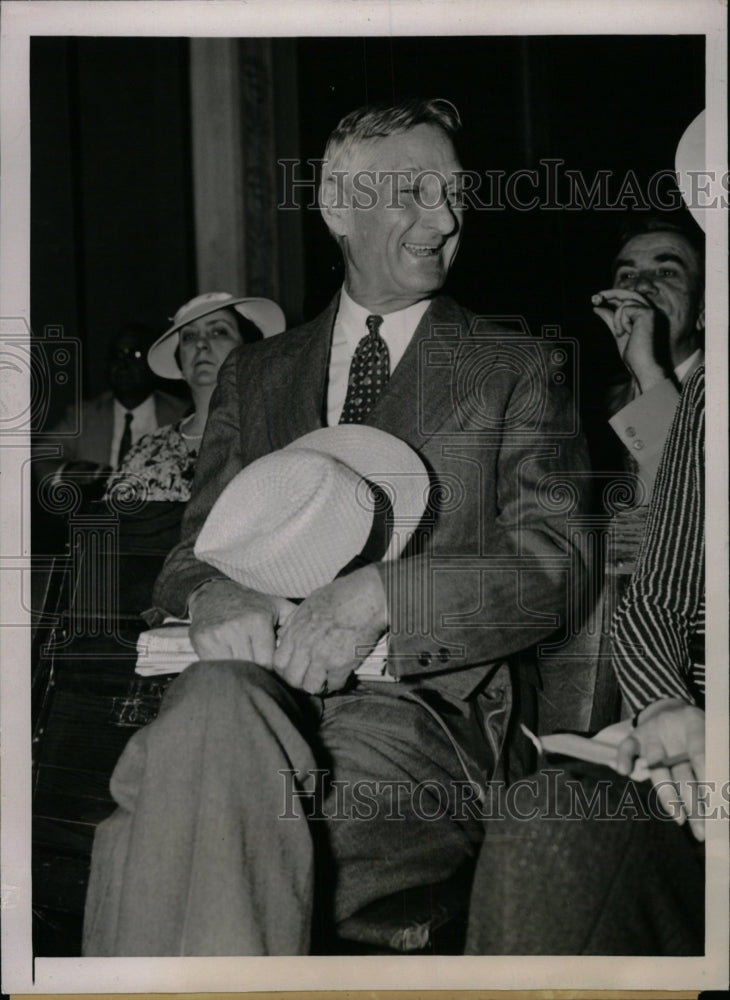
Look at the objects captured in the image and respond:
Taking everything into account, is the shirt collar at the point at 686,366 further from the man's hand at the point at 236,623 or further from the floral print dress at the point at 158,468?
the floral print dress at the point at 158,468

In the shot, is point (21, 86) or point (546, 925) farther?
point (21, 86)

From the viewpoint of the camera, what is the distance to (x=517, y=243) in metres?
3.74

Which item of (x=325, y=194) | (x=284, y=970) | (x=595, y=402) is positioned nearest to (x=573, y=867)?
(x=284, y=970)

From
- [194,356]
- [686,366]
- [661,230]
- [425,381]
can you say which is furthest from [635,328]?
[194,356]

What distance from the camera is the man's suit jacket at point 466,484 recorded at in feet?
11.8

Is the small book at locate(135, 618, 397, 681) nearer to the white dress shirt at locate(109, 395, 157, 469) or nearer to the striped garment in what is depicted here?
the white dress shirt at locate(109, 395, 157, 469)

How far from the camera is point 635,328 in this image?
3760 millimetres

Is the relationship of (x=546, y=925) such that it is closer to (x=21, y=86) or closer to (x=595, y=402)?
(x=595, y=402)

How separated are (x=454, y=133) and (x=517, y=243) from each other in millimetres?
380

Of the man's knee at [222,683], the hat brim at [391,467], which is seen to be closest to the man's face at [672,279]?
the hat brim at [391,467]

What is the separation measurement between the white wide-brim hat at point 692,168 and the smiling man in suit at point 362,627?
66 centimetres

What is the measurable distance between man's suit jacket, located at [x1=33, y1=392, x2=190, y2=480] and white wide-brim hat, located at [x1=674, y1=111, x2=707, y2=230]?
1.87 metres

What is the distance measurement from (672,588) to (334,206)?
1.53 meters

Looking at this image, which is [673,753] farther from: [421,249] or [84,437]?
[84,437]
